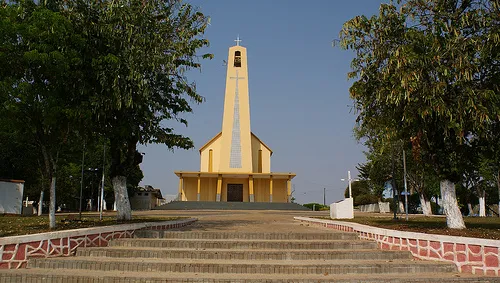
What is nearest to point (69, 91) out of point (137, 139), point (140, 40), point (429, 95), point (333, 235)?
point (140, 40)

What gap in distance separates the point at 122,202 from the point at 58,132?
11.4 feet

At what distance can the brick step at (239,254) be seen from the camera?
7387 millimetres

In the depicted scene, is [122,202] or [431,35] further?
[122,202]

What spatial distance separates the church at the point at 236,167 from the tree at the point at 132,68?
2673 cm

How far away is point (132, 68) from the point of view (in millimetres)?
9680

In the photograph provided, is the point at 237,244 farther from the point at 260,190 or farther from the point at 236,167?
the point at 260,190

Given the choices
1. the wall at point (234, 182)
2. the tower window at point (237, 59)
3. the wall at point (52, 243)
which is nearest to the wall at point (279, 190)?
the wall at point (234, 182)

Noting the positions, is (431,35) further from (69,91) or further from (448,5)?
(69,91)

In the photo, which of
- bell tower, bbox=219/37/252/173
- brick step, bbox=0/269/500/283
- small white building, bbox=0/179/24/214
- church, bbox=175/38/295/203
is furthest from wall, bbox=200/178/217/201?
brick step, bbox=0/269/500/283

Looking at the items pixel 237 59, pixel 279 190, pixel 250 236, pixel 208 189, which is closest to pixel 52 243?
pixel 250 236

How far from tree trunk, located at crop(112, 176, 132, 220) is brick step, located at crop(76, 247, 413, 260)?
14.5ft

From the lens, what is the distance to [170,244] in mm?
8211

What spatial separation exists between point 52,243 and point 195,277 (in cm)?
295

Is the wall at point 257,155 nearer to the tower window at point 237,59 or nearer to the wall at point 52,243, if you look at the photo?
the tower window at point 237,59
